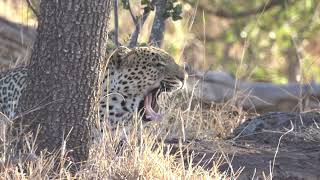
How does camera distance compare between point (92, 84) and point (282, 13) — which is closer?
point (92, 84)

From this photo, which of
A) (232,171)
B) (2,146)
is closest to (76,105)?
(2,146)

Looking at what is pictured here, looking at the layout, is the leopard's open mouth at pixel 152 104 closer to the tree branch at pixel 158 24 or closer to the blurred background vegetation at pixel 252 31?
the tree branch at pixel 158 24

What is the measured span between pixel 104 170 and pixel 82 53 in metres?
0.68

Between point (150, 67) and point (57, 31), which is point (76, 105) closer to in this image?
point (57, 31)

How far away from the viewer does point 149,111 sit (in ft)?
19.7

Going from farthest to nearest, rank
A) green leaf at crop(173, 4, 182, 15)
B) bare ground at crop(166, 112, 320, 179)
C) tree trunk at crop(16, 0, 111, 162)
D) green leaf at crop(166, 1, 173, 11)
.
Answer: green leaf at crop(166, 1, 173, 11) → green leaf at crop(173, 4, 182, 15) → bare ground at crop(166, 112, 320, 179) → tree trunk at crop(16, 0, 111, 162)

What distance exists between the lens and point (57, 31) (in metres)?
4.88

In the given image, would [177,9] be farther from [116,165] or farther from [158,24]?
[116,165]

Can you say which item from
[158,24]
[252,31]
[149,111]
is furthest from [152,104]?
[252,31]

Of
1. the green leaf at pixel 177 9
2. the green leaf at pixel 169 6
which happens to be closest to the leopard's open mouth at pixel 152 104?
the green leaf at pixel 177 9

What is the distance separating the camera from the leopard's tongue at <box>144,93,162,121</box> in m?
5.96

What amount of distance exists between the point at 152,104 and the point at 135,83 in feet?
0.74

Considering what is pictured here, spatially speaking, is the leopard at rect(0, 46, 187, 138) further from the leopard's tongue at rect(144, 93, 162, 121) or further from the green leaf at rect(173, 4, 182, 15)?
the green leaf at rect(173, 4, 182, 15)

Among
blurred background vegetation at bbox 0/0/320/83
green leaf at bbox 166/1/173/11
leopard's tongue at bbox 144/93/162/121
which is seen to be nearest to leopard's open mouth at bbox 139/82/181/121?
leopard's tongue at bbox 144/93/162/121
